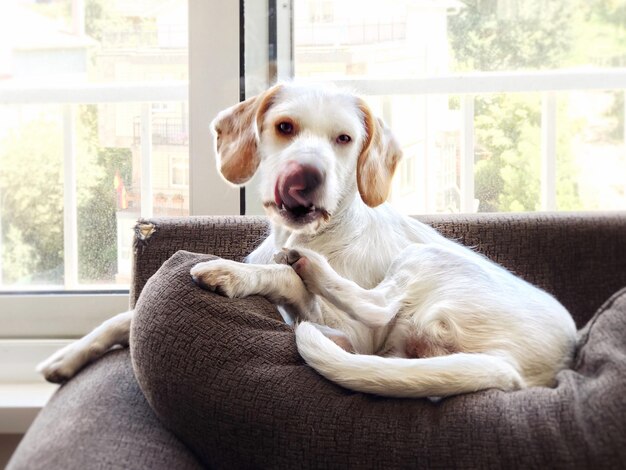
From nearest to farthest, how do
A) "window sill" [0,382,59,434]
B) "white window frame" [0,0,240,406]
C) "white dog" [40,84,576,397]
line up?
"white dog" [40,84,576,397]
"window sill" [0,382,59,434]
"white window frame" [0,0,240,406]

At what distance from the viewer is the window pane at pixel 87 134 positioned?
6.94ft

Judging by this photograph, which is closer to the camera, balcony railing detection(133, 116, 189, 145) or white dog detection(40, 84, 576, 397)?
white dog detection(40, 84, 576, 397)

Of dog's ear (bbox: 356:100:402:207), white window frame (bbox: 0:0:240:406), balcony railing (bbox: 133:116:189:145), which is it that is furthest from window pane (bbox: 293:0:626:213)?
dog's ear (bbox: 356:100:402:207)

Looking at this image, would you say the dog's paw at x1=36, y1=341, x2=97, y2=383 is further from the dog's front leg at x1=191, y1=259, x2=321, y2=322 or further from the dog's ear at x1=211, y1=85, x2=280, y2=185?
the dog's ear at x1=211, y1=85, x2=280, y2=185

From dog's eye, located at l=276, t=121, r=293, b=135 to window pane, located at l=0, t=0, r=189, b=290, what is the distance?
833 millimetres

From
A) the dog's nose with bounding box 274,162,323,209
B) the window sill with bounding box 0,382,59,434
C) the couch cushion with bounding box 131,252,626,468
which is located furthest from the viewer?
the window sill with bounding box 0,382,59,434

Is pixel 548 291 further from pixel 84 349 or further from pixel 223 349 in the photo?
pixel 84 349

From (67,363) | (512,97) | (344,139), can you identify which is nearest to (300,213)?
(344,139)

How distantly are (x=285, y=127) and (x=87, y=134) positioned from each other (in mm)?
985

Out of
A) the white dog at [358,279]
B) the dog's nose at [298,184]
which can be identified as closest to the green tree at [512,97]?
the white dog at [358,279]

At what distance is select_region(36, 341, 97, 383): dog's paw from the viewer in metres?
1.31

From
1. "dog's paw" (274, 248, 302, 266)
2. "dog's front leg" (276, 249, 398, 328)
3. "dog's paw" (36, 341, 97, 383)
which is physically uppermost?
"dog's paw" (274, 248, 302, 266)

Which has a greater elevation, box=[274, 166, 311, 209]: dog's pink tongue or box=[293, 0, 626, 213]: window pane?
box=[293, 0, 626, 213]: window pane

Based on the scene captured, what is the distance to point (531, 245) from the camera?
1.53m
